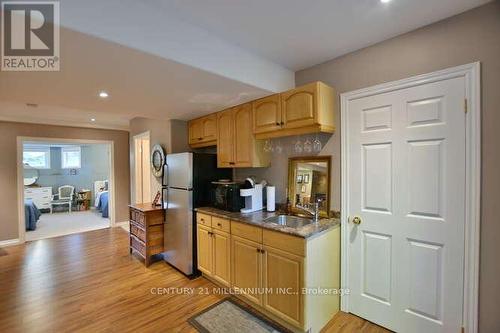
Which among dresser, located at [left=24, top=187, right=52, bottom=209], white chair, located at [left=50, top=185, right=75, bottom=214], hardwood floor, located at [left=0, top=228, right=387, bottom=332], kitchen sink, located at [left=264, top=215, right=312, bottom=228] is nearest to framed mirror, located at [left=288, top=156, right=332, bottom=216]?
kitchen sink, located at [left=264, top=215, right=312, bottom=228]

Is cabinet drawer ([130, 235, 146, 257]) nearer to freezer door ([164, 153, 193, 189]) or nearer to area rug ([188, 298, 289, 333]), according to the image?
freezer door ([164, 153, 193, 189])

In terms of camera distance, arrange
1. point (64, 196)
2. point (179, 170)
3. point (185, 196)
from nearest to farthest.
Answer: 1. point (185, 196)
2. point (179, 170)
3. point (64, 196)

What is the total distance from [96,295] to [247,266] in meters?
1.79

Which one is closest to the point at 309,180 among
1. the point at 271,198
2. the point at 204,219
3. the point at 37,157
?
the point at 271,198

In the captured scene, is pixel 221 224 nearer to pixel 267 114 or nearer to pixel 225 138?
pixel 225 138

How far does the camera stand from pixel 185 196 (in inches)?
119

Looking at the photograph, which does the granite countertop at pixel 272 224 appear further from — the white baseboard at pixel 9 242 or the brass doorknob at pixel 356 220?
the white baseboard at pixel 9 242

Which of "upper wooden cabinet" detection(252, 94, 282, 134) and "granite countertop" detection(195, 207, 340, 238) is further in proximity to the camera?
"upper wooden cabinet" detection(252, 94, 282, 134)

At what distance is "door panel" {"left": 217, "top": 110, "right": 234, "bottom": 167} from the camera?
9.67 ft

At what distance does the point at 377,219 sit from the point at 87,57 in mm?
2570

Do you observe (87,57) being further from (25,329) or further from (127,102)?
(25,329)

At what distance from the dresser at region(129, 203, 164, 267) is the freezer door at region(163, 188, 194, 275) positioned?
11 cm

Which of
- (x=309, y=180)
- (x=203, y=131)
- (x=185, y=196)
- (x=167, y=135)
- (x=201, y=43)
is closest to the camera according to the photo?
(x=201, y=43)

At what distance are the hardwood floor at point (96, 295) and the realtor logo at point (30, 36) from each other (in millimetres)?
2221
